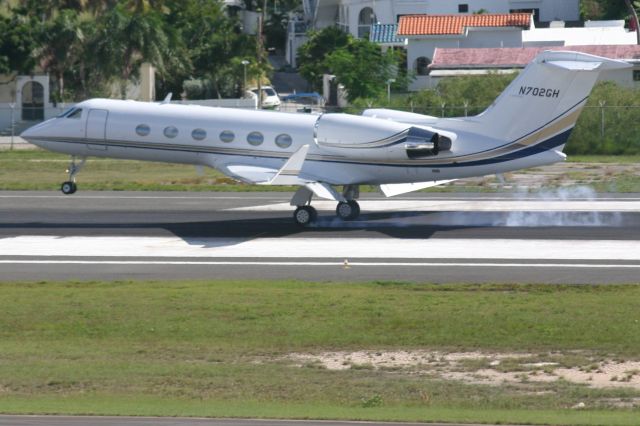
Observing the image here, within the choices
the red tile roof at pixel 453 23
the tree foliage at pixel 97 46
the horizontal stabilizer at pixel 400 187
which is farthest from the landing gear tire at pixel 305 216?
the red tile roof at pixel 453 23

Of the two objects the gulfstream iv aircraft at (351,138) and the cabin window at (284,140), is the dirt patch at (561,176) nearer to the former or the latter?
the gulfstream iv aircraft at (351,138)

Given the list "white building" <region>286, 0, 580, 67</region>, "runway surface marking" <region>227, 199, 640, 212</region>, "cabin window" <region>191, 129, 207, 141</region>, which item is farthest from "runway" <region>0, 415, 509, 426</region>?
"white building" <region>286, 0, 580, 67</region>

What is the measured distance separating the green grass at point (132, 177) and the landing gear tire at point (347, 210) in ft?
21.9

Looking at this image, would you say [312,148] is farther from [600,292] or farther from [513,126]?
[600,292]

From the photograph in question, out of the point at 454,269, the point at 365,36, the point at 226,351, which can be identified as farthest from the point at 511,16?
the point at 226,351

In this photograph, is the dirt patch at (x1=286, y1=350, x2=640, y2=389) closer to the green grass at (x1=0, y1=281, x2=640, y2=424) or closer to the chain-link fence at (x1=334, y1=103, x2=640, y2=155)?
the green grass at (x1=0, y1=281, x2=640, y2=424)

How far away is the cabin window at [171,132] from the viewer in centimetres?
3528

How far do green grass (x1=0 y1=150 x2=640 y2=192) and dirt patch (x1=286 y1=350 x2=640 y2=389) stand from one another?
831 inches

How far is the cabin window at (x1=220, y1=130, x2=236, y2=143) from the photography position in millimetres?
34844

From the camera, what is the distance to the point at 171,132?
3531 centimetres

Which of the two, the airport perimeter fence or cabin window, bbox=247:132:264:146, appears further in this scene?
the airport perimeter fence

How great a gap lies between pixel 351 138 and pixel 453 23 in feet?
162

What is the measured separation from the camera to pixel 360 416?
48.6 ft

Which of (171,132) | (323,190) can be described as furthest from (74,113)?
(323,190)
